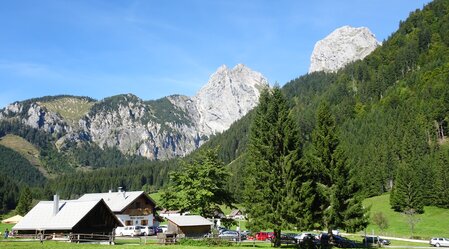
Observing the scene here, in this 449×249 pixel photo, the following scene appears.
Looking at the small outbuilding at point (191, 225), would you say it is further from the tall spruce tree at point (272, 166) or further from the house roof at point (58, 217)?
the tall spruce tree at point (272, 166)

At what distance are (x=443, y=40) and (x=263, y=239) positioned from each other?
17967cm

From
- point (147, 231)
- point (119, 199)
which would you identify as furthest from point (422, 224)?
point (119, 199)

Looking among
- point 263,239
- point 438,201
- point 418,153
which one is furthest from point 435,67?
point 263,239

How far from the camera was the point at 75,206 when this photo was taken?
2272 inches

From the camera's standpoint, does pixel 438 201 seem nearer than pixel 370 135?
Yes

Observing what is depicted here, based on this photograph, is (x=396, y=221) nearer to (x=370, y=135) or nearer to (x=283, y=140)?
(x=283, y=140)

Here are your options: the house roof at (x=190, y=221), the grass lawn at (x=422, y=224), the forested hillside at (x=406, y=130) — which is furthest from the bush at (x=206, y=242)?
the forested hillside at (x=406, y=130)

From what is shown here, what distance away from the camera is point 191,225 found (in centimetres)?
5884

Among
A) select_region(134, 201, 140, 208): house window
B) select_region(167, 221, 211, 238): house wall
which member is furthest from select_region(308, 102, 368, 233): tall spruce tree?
select_region(134, 201, 140, 208): house window

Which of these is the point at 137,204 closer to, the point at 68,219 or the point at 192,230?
the point at 192,230

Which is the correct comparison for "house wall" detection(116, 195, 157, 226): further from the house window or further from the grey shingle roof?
the grey shingle roof

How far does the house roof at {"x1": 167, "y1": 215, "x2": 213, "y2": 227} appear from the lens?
2310 inches

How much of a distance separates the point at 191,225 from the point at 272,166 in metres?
19.6

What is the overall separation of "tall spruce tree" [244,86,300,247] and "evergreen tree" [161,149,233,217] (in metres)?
15.7
